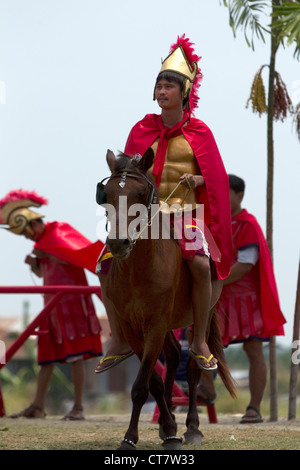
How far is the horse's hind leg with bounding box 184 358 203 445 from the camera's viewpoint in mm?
8039

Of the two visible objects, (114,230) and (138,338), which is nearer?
(114,230)

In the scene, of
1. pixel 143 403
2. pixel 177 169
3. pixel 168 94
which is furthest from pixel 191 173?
pixel 143 403

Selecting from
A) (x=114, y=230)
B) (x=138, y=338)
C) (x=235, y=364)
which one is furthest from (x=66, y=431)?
(x=235, y=364)

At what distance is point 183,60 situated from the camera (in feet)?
26.0

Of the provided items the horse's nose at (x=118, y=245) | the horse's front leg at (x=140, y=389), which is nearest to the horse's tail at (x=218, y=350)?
the horse's front leg at (x=140, y=389)

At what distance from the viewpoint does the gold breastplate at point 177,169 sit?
25.2ft

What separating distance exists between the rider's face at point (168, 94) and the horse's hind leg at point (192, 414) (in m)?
2.15

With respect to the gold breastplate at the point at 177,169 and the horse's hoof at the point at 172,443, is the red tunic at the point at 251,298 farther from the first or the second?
the horse's hoof at the point at 172,443

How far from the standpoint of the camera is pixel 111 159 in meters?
6.95

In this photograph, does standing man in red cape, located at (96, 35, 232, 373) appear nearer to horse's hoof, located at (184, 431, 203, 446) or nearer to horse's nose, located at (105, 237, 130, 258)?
horse's hoof, located at (184, 431, 203, 446)

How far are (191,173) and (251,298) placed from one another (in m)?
3.16

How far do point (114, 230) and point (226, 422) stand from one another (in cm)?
475

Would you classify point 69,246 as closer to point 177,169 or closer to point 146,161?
point 177,169
